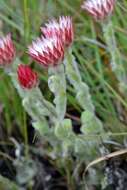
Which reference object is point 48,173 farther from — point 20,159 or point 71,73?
point 71,73

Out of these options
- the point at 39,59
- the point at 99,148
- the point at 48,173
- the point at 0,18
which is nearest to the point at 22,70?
the point at 39,59

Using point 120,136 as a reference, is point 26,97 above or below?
above

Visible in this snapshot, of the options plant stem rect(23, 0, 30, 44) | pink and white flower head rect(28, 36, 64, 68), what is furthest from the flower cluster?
plant stem rect(23, 0, 30, 44)

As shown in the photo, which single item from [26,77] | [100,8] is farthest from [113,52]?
[26,77]

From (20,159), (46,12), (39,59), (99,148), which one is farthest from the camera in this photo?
(46,12)

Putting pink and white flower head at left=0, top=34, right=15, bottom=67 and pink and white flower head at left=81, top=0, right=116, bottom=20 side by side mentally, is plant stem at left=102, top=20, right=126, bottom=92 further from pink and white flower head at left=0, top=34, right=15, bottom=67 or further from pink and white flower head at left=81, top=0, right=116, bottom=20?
pink and white flower head at left=0, top=34, right=15, bottom=67

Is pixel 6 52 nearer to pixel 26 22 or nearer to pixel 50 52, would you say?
pixel 50 52

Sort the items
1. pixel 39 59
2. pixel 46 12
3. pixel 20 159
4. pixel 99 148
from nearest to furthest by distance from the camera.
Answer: pixel 39 59 → pixel 99 148 → pixel 20 159 → pixel 46 12
